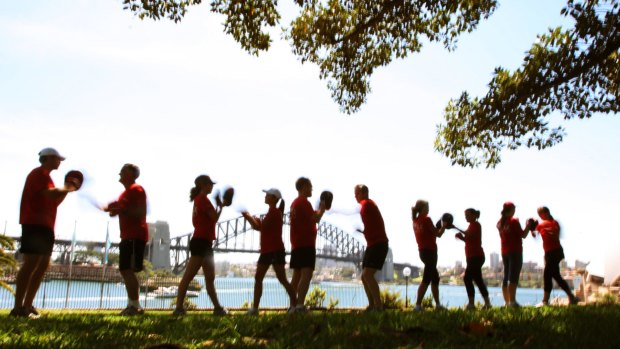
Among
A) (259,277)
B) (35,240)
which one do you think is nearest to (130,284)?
(35,240)

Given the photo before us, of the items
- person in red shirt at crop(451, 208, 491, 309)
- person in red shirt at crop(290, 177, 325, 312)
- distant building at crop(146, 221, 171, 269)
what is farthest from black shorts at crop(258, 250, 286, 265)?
distant building at crop(146, 221, 171, 269)

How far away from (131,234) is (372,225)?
2859mm

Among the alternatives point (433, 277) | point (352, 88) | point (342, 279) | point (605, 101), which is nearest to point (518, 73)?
point (605, 101)

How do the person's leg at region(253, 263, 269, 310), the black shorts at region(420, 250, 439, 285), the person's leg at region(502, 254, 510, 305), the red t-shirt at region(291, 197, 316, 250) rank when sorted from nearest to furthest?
the red t-shirt at region(291, 197, 316, 250) < the person's leg at region(253, 263, 269, 310) < the black shorts at region(420, 250, 439, 285) < the person's leg at region(502, 254, 510, 305)

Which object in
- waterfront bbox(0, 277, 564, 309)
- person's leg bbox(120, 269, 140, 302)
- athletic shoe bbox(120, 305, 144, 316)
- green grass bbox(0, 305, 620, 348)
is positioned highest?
person's leg bbox(120, 269, 140, 302)

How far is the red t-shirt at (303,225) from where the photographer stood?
6.30 m

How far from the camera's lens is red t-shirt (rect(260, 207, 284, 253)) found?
658 cm

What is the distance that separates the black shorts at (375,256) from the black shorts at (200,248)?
1.89 m

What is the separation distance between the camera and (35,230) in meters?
5.25

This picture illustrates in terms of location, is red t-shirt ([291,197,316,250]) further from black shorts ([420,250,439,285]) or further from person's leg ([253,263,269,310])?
black shorts ([420,250,439,285])

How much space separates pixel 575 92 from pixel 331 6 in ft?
15.7

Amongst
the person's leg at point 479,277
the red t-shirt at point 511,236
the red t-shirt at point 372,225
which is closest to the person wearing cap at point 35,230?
the red t-shirt at point 372,225

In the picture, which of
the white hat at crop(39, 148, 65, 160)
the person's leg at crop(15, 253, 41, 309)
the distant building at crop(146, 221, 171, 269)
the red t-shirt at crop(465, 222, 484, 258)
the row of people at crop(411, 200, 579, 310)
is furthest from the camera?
the distant building at crop(146, 221, 171, 269)

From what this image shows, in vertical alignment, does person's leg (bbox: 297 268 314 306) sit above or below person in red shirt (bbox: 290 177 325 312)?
below
